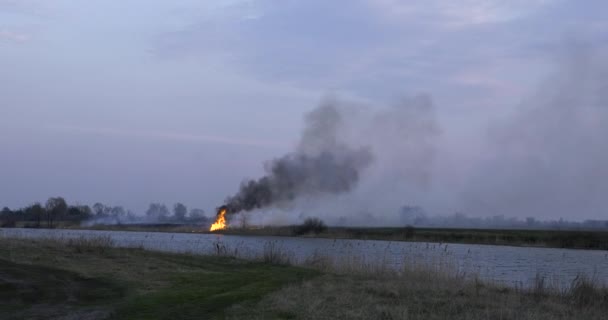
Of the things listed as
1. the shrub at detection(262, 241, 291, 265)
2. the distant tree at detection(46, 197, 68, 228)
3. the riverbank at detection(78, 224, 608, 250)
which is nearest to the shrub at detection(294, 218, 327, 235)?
the riverbank at detection(78, 224, 608, 250)

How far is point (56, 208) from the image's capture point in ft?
471

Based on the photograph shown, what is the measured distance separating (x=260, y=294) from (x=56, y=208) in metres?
140

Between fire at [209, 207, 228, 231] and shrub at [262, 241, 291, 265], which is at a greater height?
fire at [209, 207, 228, 231]

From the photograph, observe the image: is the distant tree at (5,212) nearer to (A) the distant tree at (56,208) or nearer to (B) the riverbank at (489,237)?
(A) the distant tree at (56,208)

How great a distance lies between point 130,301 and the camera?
14680 mm

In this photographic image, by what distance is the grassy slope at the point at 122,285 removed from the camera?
44.4 ft

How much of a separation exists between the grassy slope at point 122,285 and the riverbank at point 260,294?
0.08ft

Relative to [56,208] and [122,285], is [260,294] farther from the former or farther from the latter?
[56,208]

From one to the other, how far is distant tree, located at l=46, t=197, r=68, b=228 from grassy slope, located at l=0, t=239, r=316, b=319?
120 meters

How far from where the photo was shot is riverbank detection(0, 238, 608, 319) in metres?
13.6

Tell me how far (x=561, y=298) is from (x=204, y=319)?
1124 cm

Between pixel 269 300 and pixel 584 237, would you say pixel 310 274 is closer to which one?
pixel 269 300

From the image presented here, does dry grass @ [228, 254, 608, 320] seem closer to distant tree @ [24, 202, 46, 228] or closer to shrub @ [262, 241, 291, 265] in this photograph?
shrub @ [262, 241, 291, 265]

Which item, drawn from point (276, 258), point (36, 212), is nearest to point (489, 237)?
point (276, 258)
